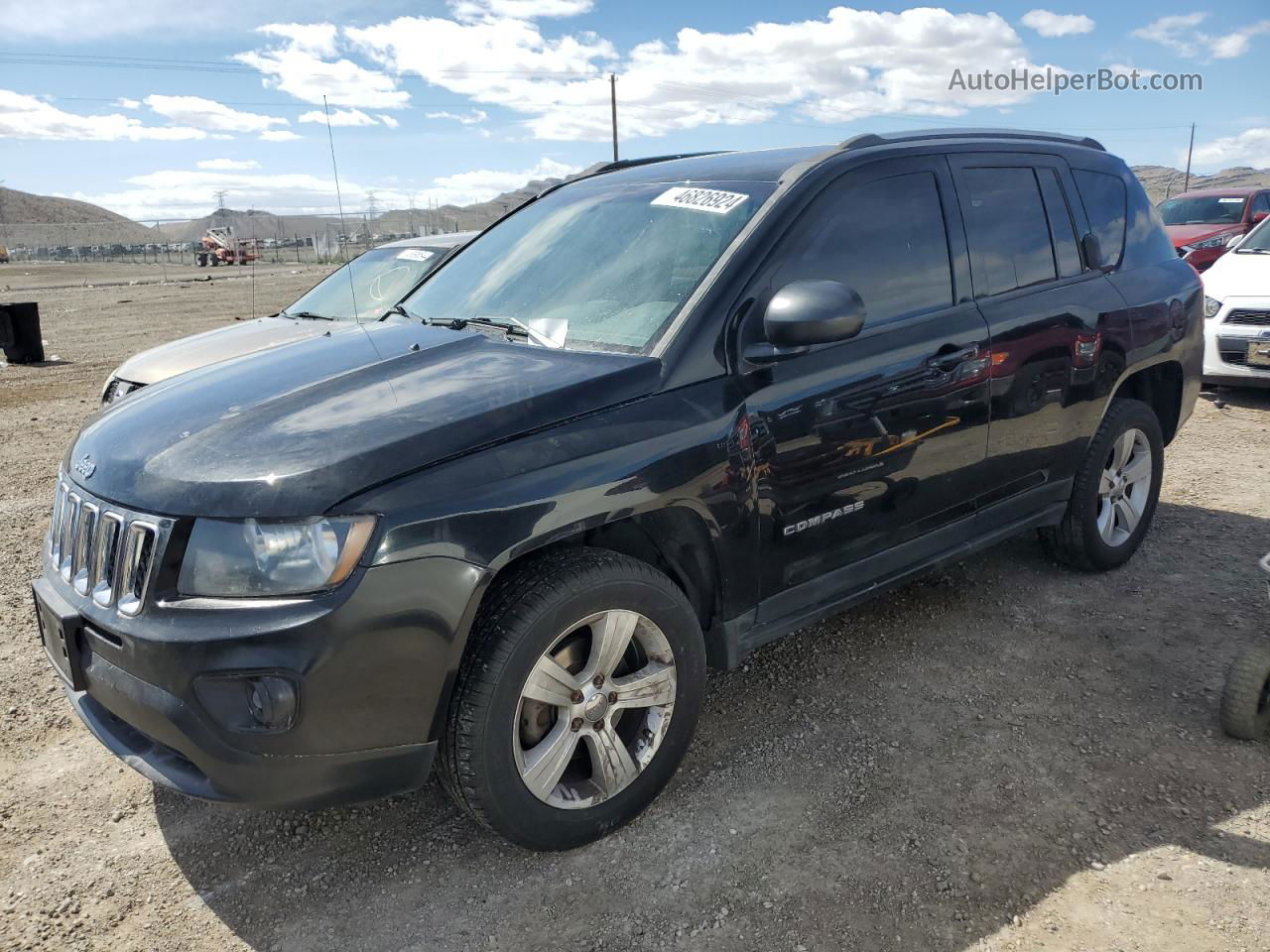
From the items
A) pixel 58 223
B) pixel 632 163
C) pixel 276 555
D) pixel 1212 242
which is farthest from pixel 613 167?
pixel 58 223

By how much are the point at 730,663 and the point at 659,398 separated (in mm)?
898

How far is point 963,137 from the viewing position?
3.77m

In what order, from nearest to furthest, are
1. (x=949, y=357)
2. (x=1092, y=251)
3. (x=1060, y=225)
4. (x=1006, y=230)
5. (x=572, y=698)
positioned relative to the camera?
1. (x=572, y=698)
2. (x=949, y=357)
3. (x=1006, y=230)
4. (x=1060, y=225)
5. (x=1092, y=251)

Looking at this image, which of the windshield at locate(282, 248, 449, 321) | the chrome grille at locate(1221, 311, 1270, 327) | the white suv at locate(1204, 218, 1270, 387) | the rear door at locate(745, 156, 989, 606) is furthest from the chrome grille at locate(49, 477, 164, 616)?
the chrome grille at locate(1221, 311, 1270, 327)

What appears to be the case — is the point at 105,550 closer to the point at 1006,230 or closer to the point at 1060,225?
the point at 1006,230

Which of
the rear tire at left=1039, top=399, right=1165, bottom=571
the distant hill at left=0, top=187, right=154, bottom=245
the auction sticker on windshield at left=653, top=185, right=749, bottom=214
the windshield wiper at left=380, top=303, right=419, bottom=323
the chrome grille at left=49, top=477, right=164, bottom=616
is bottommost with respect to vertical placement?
the rear tire at left=1039, top=399, right=1165, bottom=571

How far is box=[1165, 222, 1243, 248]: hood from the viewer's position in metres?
12.9

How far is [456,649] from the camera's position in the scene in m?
2.30

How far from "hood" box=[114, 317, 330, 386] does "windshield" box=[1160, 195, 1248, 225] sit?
13.0 metres

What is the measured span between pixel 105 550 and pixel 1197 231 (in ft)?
48.2

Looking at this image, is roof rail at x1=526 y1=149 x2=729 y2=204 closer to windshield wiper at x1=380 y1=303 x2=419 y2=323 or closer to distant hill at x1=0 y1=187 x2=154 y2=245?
windshield wiper at x1=380 y1=303 x2=419 y2=323

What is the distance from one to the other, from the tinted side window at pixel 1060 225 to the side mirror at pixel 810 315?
1.64 meters

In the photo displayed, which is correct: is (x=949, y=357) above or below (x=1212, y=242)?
below

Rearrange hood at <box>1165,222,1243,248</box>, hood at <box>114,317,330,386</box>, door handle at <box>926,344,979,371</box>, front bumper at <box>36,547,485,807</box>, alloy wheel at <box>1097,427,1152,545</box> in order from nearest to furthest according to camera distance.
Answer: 1. front bumper at <box>36,547,485,807</box>
2. door handle at <box>926,344,979,371</box>
3. alloy wheel at <box>1097,427,1152,545</box>
4. hood at <box>114,317,330,386</box>
5. hood at <box>1165,222,1243,248</box>
